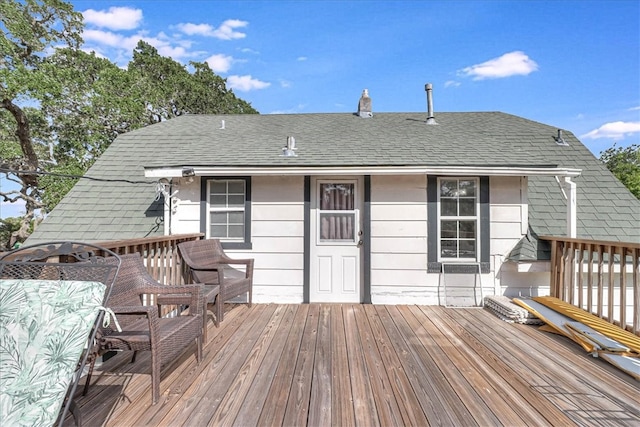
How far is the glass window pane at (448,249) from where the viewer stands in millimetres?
4789

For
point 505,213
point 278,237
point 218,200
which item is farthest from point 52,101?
point 505,213

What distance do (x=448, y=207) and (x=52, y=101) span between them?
1421 cm

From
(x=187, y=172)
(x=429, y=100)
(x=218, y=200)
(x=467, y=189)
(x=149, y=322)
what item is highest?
(x=429, y=100)

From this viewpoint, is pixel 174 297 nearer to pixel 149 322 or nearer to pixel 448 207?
pixel 149 322

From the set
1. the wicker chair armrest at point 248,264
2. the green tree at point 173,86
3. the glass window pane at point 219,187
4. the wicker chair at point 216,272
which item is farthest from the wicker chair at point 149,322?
the green tree at point 173,86

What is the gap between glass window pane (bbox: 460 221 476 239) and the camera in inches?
188

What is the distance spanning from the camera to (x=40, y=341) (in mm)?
1479

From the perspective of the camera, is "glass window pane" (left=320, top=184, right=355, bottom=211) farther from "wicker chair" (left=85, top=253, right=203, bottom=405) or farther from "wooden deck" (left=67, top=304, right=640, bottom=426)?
"wicker chair" (left=85, top=253, right=203, bottom=405)

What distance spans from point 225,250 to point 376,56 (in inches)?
309

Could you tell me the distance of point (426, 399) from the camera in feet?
7.30

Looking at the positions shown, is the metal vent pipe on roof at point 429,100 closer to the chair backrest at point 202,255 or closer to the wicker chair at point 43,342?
the chair backrest at point 202,255

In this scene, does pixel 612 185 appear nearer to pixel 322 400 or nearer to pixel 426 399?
pixel 426 399

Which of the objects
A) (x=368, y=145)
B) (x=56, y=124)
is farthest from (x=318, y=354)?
(x=56, y=124)

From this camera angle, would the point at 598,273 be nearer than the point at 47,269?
No
